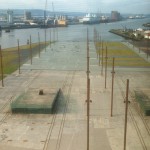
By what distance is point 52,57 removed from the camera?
4569 centimetres

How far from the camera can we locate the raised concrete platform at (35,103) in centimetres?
2058

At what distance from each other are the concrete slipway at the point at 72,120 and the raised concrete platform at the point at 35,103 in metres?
0.37

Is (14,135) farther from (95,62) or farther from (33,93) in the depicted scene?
(95,62)

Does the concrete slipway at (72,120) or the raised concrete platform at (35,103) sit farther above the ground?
the raised concrete platform at (35,103)

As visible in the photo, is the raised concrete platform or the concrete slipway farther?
the raised concrete platform

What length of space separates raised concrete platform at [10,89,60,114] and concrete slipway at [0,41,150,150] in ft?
1.22

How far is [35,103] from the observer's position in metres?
21.2

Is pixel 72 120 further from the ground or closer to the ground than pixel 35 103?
closer to the ground

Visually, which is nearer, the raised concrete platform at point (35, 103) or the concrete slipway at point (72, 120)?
the concrete slipway at point (72, 120)

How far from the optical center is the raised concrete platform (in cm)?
2058

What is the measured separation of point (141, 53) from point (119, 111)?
29.4m

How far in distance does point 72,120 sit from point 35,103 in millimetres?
2836

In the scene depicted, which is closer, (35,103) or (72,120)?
(72,120)

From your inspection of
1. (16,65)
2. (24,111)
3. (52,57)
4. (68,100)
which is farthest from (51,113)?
(52,57)
